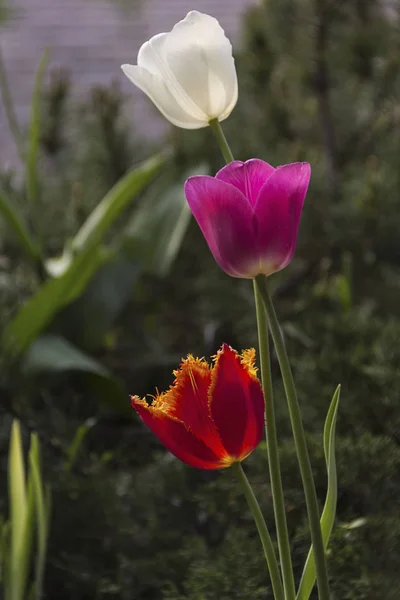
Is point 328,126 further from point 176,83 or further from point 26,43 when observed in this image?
point 26,43

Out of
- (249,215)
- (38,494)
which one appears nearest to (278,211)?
(249,215)

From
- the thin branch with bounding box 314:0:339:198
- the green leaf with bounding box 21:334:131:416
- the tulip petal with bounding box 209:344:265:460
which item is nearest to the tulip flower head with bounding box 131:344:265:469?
the tulip petal with bounding box 209:344:265:460

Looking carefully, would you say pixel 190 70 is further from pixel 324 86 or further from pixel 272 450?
pixel 324 86

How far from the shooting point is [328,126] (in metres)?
1.19

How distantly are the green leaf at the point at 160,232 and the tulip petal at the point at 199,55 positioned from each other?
680mm

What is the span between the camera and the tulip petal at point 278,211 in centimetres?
36

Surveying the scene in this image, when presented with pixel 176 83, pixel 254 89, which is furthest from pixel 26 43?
pixel 176 83

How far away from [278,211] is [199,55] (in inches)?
3.7

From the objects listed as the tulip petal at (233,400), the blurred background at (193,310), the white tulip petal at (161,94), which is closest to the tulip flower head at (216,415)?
the tulip petal at (233,400)

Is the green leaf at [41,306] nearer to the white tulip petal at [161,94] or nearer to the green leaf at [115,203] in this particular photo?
the green leaf at [115,203]

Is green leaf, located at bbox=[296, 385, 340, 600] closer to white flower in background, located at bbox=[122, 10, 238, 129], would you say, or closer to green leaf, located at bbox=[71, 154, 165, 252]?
white flower in background, located at bbox=[122, 10, 238, 129]

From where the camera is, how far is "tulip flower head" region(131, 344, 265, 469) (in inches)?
15.0

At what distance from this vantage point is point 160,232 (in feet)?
3.76

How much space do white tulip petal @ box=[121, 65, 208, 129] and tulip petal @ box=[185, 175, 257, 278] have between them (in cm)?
7
